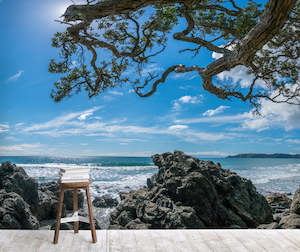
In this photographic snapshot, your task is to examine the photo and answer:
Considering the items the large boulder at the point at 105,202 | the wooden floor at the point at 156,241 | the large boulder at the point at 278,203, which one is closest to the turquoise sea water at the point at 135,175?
the wooden floor at the point at 156,241

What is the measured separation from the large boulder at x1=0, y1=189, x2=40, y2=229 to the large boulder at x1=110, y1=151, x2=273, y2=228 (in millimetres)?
1622

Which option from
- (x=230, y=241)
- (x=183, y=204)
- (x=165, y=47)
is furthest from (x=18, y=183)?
(x=230, y=241)

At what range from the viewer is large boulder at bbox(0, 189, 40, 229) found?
3.31 metres

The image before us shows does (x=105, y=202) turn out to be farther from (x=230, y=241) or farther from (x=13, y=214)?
(x=230, y=241)

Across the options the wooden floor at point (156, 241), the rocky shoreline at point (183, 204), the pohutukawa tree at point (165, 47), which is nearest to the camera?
the wooden floor at point (156, 241)

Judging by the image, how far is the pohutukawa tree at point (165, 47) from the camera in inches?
128

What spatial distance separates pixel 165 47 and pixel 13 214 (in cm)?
318

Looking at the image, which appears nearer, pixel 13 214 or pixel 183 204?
pixel 13 214

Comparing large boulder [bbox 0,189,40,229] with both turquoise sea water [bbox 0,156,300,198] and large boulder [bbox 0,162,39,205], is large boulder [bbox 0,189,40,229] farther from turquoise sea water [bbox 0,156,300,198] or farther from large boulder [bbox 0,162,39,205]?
large boulder [bbox 0,162,39,205]

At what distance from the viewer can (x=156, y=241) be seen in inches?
97.6

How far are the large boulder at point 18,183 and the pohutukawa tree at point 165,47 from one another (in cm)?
230

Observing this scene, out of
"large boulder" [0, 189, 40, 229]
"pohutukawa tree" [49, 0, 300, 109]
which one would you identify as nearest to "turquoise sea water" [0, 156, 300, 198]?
"large boulder" [0, 189, 40, 229]

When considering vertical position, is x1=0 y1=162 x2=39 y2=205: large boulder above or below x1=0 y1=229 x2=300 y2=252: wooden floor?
above

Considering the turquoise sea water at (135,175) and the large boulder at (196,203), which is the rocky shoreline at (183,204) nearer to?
the large boulder at (196,203)
